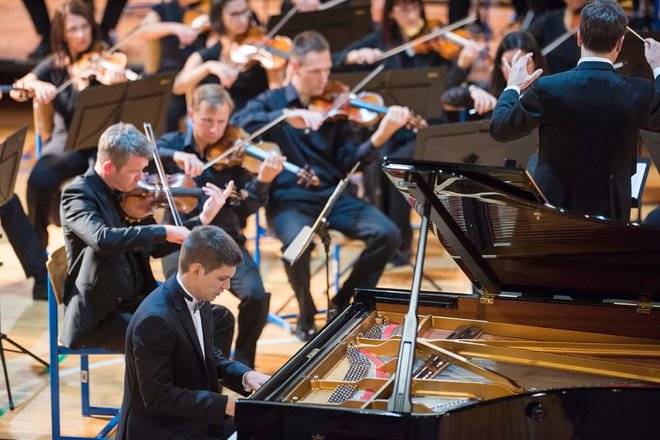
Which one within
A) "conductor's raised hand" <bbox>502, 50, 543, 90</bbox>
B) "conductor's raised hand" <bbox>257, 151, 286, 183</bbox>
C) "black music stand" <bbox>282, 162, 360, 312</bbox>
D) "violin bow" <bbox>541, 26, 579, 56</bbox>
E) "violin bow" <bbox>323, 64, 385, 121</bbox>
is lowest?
"black music stand" <bbox>282, 162, 360, 312</bbox>

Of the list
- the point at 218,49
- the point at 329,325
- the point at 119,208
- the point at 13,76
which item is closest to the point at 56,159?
the point at 218,49

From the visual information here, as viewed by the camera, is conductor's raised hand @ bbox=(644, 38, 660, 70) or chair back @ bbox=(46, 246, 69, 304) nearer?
conductor's raised hand @ bbox=(644, 38, 660, 70)

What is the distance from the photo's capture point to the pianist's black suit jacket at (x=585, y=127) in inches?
145

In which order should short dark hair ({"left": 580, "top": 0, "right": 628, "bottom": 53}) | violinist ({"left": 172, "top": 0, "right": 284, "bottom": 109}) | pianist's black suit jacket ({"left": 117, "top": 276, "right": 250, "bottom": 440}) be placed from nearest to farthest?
pianist's black suit jacket ({"left": 117, "top": 276, "right": 250, "bottom": 440}), short dark hair ({"left": 580, "top": 0, "right": 628, "bottom": 53}), violinist ({"left": 172, "top": 0, "right": 284, "bottom": 109})

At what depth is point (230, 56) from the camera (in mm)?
6863

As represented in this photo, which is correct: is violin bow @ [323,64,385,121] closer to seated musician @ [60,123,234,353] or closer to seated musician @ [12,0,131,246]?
seated musician @ [12,0,131,246]

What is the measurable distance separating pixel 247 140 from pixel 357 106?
947 millimetres

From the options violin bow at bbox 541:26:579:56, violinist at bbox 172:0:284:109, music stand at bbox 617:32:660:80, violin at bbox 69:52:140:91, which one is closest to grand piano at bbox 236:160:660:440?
music stand at bbox 617:32:660:80

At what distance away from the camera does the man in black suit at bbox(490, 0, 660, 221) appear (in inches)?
144

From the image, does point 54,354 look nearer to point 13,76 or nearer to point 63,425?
point 63,425

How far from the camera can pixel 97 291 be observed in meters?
4.06

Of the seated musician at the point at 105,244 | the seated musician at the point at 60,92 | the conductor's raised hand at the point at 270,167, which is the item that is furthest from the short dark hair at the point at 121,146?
the seated musician at the point at 60,92

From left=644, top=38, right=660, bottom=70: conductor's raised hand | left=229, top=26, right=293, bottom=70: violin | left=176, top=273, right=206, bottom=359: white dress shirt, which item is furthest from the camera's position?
left=229, top=26, right=293, bottom=70: violin

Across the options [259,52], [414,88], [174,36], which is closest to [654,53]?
[414,88]
